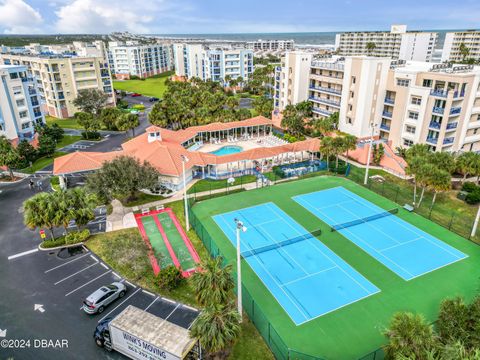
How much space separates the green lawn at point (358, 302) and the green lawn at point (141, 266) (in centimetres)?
93

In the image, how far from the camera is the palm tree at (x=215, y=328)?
59.5ft

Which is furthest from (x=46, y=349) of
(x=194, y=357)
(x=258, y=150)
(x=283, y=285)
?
(x=258, y=150)

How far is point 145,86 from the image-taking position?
134 metres

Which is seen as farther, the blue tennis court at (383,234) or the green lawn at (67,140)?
the green lawn at (67,140)

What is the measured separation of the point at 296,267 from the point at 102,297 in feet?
50.9

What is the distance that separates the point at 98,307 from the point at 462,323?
22.8 meters

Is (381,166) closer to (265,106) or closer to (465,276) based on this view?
(465,276)

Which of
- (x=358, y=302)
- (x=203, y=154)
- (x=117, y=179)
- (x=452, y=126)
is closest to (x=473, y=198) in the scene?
(x=452, y=126)

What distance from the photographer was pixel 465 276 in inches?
1101

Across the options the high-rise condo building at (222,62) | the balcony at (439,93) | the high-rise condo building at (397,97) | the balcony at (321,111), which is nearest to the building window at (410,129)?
the high-rise condo building at (397,97)

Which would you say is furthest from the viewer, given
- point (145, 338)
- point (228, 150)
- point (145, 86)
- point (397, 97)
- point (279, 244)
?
point (145, 86)

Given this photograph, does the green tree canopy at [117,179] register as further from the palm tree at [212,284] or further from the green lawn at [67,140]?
the green lawn at [67,140]

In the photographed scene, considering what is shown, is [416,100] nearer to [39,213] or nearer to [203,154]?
[203,154]

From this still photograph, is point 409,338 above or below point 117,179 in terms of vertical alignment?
below
